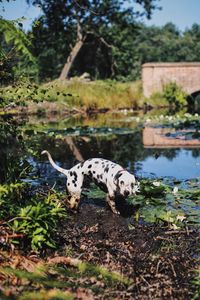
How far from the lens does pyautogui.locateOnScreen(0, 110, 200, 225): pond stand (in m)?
6.26

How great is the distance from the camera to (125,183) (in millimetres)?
6141

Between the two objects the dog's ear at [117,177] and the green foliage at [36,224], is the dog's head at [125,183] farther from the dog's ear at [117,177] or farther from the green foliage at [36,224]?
the green foliage at [36,224]

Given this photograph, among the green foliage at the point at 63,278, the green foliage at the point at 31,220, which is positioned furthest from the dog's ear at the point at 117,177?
the green foliage at the point at 63,278

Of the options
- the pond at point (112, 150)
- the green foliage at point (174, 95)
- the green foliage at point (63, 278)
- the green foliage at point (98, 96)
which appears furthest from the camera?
the green foliage at point (174, 95)

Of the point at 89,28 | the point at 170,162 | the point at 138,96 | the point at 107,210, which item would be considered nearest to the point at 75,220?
the point at 107,210

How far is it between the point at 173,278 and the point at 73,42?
45818mm

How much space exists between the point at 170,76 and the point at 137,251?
1424 inches

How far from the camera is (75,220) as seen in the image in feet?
20.8

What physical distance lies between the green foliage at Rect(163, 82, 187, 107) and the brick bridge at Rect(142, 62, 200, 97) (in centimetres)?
86

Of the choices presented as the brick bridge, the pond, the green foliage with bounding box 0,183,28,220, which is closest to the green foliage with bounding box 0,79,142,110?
the brick bridge

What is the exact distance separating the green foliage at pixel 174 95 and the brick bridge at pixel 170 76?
856 millimetres

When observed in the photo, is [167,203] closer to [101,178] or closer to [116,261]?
[101,178]

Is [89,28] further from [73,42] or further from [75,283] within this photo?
[75,283]

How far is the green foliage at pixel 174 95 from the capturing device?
38.1 m
